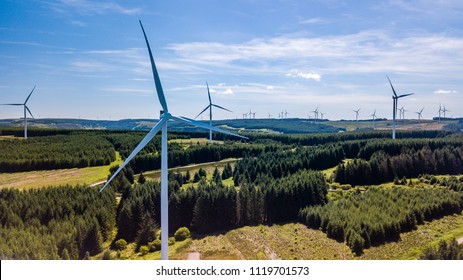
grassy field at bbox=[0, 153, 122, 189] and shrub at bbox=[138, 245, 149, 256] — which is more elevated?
grassy field at bbox=[0, 153, 122, 189]

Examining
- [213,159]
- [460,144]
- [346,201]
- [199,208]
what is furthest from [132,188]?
[460,144]

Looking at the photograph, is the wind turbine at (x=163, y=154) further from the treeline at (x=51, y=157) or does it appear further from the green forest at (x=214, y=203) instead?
the treeline at (x=51, y=157)

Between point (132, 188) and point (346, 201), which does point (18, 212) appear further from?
point (346, 201)

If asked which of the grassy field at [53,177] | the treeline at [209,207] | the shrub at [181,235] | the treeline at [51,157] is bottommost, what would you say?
the shrub at [181,235]

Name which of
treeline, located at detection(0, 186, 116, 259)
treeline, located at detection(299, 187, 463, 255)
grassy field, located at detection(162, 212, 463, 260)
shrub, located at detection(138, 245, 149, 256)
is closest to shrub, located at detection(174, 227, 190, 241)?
grassy field, located at detection(162, 212, 463, 260)

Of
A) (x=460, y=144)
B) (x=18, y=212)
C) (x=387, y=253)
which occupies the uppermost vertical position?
(x=460, y=144)

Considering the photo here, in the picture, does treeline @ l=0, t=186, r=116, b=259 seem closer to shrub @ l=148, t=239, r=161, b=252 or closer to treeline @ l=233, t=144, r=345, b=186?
shrub @ l=148, t=239, r=161, b=252

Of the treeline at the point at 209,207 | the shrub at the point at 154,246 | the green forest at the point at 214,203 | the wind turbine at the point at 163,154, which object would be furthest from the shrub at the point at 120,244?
the wind turbine at the point at 163,154
